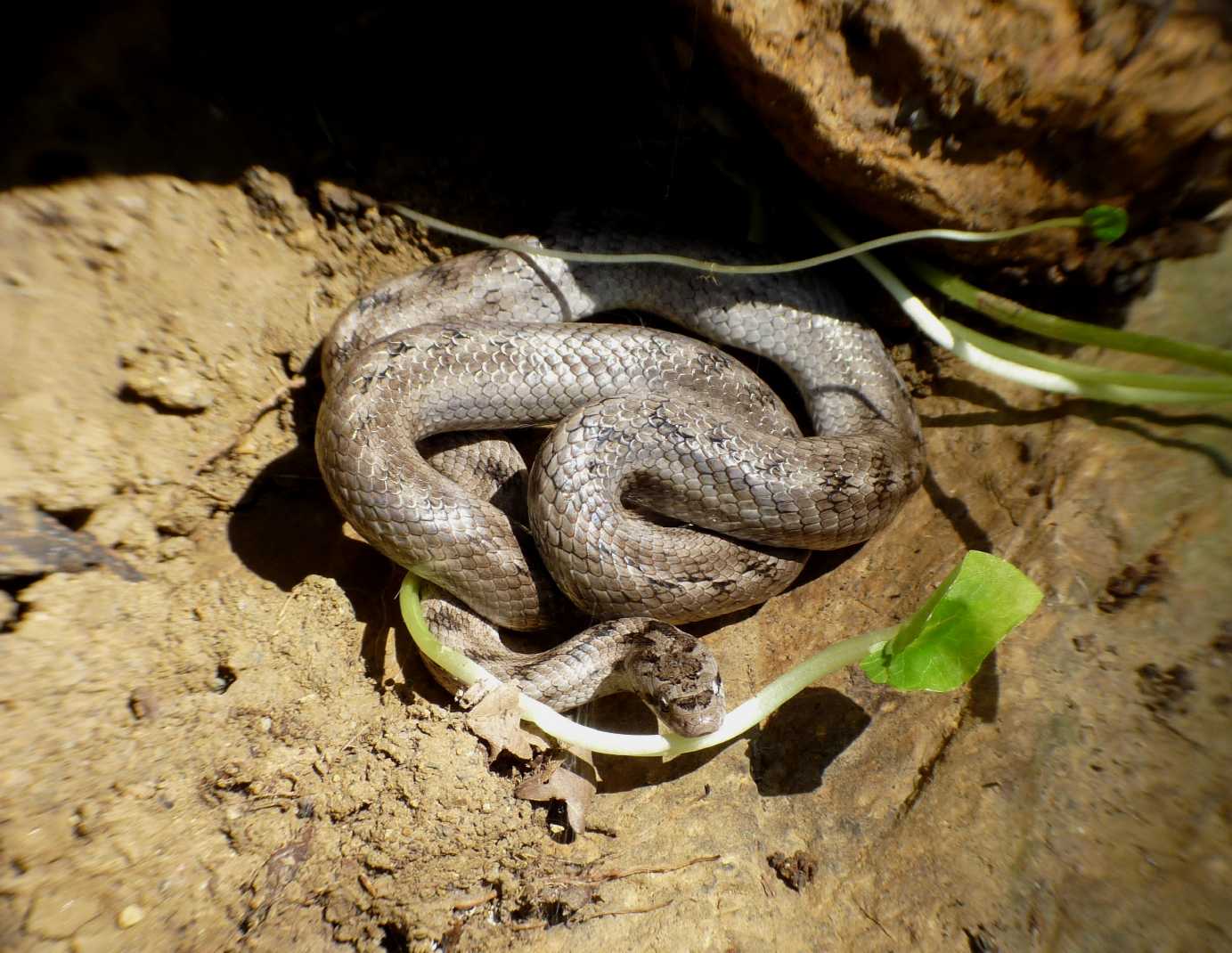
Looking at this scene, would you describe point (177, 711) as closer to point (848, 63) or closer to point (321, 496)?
point (321, 496)

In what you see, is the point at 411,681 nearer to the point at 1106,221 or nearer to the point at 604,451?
the point at 604,451

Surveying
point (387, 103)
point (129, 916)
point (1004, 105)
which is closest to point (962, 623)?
point (1004, 105)

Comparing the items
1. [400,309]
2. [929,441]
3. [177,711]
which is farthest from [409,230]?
[929,441]

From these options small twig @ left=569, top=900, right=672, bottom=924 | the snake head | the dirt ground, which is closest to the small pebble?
the dirt ground

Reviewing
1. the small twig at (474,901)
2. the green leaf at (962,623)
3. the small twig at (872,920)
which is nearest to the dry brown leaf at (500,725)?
the small twig at (474,901)

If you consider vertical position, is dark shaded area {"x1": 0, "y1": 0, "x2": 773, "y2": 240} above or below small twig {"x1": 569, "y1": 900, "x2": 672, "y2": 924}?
above

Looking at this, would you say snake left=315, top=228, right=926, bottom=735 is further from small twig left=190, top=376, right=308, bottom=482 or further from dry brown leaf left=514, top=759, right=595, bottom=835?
dry brown leaf left=514, top=759, right=595, bottom=835
